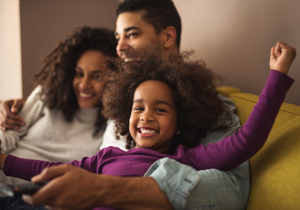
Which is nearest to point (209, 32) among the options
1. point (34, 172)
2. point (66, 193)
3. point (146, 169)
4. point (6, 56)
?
point (146, 169)

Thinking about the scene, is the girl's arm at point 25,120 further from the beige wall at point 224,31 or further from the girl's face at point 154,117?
the girl's face at point 154,117

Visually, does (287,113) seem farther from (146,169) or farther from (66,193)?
(66,193)

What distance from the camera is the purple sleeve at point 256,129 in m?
0.85

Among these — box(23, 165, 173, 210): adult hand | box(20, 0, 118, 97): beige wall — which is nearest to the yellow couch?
box(23, 165, 173, 210): adult hand

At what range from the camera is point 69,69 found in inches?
72.3

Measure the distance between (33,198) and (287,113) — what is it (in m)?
0.88

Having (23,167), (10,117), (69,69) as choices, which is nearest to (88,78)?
(69,69)

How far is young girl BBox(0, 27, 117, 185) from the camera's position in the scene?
171cm

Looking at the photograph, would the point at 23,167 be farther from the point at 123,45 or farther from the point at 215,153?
the point at 123,45

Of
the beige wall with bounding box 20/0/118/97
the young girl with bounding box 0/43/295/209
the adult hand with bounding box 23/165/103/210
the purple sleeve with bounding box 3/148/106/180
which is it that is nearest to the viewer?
the adult hand with bounding box 23/165/103/210

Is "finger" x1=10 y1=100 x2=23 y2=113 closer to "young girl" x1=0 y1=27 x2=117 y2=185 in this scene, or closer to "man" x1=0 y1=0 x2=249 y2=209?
"young girl" x1=0 y1=27 x2=117 y2=185

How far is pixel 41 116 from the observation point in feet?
6.02

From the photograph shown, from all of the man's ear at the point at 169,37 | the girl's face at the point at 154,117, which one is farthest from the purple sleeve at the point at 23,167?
the man's ear at the point at 169,37

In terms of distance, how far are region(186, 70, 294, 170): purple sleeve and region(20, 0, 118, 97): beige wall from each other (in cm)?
204
